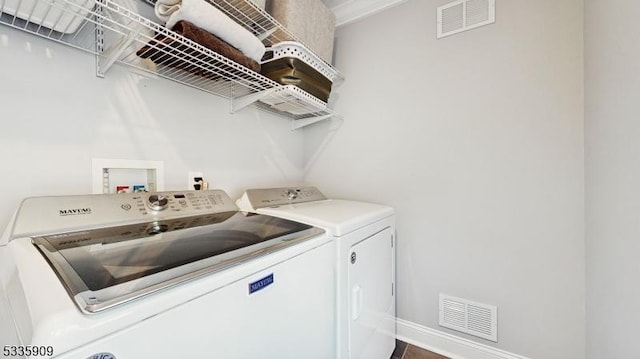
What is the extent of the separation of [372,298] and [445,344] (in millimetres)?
754

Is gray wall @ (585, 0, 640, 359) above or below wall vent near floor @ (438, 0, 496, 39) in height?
below

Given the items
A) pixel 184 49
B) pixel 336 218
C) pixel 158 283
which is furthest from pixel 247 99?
pixel 158 283

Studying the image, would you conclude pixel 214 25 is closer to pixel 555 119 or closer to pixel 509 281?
pixel 555 119

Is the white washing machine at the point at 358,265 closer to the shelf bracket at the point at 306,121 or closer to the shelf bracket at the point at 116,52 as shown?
the shelf bracket at the point at 306,121

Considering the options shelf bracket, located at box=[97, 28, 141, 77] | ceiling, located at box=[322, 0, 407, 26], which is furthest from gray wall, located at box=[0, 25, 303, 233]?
ceiling, located at box=[322, 0, 407, 26]

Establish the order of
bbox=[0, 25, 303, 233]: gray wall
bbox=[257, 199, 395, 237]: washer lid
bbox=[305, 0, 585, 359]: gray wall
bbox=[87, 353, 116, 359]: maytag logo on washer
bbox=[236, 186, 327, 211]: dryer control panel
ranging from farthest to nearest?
1. bbox=[236, 186, 327, 211]: dryer control panel
2. bbox=[305, 0, 585, 359]: gray wall
3. bbox=[257, 199, 395, 237]: washer lid
4. bbox=[0, 25, 303, 233]: gray wall
5. bbox=[87, 353, 116, 359]: maytag logo on washer

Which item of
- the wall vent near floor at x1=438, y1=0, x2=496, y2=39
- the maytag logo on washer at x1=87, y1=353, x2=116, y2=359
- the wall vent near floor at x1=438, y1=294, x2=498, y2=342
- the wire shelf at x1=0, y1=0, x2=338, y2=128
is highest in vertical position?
the wall vent near floor at x1=438, y1=0, x2=496, y2=39

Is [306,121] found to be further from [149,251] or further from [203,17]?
[149,251]

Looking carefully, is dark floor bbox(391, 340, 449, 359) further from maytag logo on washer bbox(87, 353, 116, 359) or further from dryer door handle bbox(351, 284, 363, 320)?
maytag logo on washer bbox(87, 353, 116, 359)

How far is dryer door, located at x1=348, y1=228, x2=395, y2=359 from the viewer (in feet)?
4.10

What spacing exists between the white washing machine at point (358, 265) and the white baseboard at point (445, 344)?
0.19 meters

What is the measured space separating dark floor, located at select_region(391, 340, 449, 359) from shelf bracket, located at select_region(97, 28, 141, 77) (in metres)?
2.24

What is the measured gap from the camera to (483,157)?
1.61 meters

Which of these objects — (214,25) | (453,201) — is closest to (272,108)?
(214,25)
